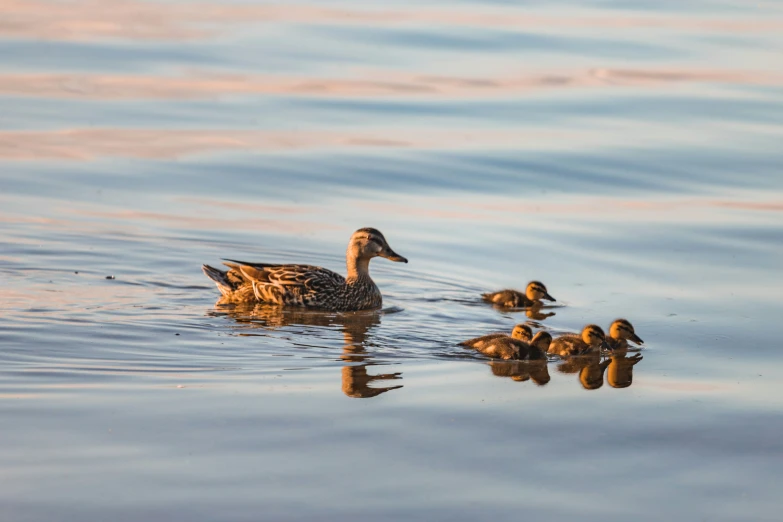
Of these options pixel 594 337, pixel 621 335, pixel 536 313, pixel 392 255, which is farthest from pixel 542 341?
pixel 392 255

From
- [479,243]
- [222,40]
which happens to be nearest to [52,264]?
[479,243]

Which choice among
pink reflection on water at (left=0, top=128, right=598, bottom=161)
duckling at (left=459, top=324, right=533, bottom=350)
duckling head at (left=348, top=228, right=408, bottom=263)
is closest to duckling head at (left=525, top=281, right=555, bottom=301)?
duckling at (left=459, top=324, right=533, bottom=350)

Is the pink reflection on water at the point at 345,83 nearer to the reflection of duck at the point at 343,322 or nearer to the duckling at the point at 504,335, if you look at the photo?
the reflection of duck at the point at 343,322

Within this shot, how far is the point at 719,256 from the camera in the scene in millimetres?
12617

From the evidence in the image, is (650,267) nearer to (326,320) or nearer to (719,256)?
(719,256)

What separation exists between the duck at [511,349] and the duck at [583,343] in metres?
0.14

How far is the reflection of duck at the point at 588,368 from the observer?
29.5 feet

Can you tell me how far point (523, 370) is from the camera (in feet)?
30.2

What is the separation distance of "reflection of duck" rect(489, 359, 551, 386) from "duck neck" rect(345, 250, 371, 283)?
295cm

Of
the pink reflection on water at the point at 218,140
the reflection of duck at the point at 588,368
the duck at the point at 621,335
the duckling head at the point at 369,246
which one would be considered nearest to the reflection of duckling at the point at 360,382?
the reflection of duck at the point at 588,368

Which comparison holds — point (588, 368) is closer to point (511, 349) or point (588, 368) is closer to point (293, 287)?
point (511, 349)

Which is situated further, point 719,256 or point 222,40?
point 222,40

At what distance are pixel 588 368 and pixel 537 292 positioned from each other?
2.01 meters

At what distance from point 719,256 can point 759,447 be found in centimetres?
539
